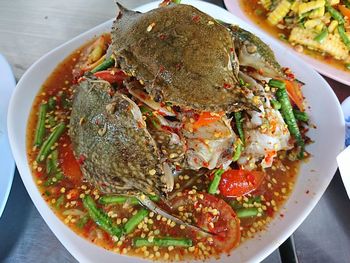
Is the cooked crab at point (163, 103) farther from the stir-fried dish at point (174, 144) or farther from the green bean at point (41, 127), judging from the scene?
the green bean at point (41, 127)

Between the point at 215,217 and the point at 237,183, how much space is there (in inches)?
7.4

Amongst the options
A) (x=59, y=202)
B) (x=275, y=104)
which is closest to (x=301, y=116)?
(x=275, y=104)

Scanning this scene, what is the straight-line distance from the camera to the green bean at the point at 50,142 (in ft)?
6.36

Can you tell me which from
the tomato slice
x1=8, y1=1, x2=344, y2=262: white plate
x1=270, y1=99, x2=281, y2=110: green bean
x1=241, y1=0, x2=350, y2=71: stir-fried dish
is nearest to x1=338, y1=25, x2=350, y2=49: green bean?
x1=241, y1=0, x2=350, y2=71: stir-fried dish

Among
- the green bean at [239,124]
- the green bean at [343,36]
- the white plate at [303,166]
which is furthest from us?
the green bean at [343,36]

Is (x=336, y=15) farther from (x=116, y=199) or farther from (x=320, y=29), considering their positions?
(x=116, y=199)

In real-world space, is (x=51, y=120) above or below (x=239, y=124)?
Answer: below

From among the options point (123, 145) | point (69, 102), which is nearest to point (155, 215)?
point (123, 145)

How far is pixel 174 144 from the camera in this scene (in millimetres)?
1660

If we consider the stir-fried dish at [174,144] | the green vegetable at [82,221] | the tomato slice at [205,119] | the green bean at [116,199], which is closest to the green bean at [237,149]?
the stir-fried dish at [174,144]

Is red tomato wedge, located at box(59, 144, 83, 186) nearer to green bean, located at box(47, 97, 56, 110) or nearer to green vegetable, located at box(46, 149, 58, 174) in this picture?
green vegetable, located at box(46, 149, 58, 174)

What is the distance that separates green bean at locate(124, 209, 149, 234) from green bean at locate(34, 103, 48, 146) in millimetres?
590

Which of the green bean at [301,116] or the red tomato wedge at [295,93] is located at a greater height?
the red tomato wedge at [295,93]

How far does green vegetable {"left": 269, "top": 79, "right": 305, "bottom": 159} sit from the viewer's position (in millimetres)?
1946
